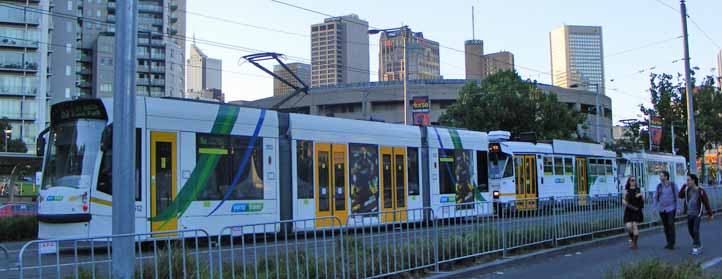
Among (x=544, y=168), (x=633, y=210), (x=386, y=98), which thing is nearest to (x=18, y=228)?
(x=633, y=210)

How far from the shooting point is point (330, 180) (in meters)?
16.4

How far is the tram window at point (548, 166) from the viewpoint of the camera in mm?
26727

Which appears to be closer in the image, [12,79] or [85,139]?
[85,139]

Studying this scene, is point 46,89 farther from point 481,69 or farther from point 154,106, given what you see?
point 154,106

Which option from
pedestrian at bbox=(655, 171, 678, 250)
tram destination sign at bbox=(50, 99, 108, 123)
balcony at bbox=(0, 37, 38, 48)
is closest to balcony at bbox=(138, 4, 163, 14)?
balcony at bbox=(0, 37, 38, 48)

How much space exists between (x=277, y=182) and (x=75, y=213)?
14.5 feet

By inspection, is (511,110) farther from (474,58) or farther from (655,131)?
(474,58)

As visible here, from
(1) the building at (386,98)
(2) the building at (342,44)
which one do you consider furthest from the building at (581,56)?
(2) the building at (342,44)

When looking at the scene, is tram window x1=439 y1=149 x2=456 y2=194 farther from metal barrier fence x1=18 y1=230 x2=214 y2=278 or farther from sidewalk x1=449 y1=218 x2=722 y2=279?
metal barrier fence x1=18 y1=230 x2=214 y2=278

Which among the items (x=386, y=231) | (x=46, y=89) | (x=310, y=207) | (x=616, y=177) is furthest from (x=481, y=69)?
(x=386, y=231)

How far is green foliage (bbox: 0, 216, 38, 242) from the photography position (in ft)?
55.2

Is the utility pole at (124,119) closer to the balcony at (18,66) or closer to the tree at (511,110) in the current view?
the tree at (511,110)

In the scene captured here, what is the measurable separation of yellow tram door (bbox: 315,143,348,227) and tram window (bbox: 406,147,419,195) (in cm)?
270

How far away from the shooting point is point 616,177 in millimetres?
33469
